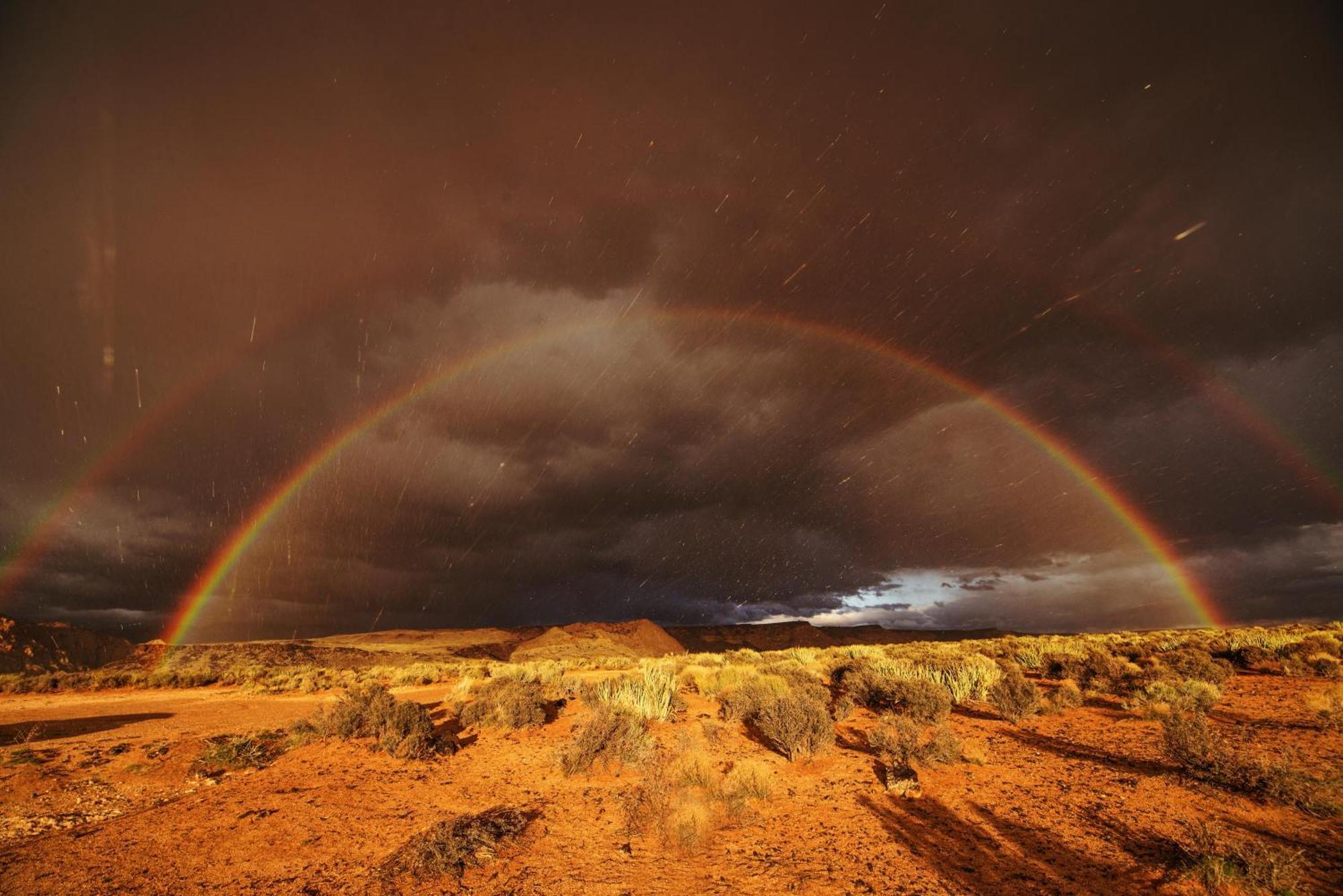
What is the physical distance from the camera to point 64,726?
17.4 m

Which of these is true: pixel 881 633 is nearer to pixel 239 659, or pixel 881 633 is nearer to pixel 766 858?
pixel 239 659

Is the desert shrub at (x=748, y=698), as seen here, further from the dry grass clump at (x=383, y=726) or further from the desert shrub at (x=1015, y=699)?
the dry grass clump at (x=383, y=726)

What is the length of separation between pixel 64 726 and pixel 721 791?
2093cm

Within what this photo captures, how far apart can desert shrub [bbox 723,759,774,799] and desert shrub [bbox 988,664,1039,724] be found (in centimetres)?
742

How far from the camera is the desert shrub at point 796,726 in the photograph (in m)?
11.4

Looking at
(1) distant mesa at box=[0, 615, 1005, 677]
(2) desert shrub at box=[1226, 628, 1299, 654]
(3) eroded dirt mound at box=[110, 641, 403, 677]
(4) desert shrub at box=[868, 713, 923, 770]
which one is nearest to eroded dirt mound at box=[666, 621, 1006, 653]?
(1) distant mesa at box=[0, 615, 1005, 677]

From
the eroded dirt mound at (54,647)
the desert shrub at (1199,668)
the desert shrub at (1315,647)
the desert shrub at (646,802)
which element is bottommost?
the eroded dirt mound at (54,647)

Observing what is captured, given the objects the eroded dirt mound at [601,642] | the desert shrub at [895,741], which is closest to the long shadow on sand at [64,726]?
the desert shrub at [895,741]

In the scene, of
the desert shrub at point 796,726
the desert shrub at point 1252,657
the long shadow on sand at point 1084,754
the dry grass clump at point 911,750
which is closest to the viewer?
the long shadow on sand at point 1084,754

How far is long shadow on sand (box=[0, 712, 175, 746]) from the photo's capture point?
1541 cm

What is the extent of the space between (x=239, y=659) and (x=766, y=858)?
216 ft

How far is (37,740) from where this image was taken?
15.1 meters

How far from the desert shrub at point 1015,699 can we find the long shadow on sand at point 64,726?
24501 millimetres

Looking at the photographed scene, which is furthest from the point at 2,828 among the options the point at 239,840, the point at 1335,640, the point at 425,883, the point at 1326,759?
the point at 1335,640
